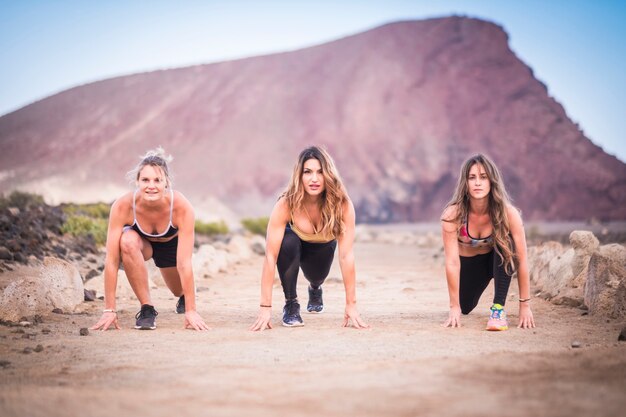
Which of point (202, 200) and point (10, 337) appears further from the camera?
point (202, 200)

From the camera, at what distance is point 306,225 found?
5141 millimetres

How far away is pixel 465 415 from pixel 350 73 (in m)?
44.7

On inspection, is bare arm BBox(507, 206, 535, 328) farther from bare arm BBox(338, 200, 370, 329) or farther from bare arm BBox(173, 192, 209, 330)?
bare arm BBox(173, 192, 209, 330)

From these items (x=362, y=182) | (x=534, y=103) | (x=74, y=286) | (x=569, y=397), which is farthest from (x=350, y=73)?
(x=569, y=397)

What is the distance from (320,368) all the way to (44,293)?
308cm

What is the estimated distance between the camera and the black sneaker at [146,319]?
4.69m

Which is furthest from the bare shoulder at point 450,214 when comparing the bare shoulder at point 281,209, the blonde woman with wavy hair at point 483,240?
the bare shoulder at point 281,209

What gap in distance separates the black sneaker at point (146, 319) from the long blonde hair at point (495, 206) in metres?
2.44

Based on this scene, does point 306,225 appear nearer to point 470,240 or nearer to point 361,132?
point 470,240

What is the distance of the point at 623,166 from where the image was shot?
126ft

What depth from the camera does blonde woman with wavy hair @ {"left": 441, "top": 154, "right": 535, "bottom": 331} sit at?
190 inches

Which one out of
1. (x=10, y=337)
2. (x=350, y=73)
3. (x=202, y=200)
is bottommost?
(x=10, y=337)

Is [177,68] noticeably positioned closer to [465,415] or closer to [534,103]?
[534,103]

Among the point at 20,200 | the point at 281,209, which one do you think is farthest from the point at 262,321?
the point at 20,200
